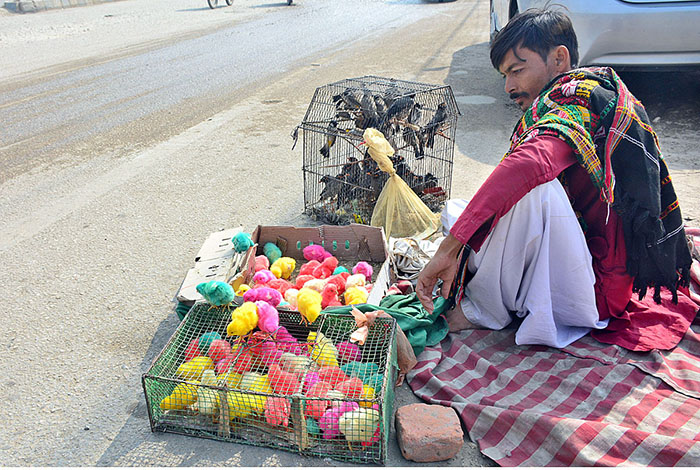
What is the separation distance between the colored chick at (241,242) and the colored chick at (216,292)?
636 mm

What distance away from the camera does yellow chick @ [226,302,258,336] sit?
230 centimetres

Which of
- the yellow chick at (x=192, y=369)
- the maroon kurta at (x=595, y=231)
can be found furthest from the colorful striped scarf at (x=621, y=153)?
the yellow chick at (x=192, y=369)

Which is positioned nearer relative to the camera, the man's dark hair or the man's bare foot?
the man's dark hair

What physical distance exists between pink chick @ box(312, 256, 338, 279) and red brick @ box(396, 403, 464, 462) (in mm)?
1144

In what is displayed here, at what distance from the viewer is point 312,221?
397 centimetres

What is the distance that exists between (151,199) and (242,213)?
0.86 metres

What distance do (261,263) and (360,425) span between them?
1411 millimetres

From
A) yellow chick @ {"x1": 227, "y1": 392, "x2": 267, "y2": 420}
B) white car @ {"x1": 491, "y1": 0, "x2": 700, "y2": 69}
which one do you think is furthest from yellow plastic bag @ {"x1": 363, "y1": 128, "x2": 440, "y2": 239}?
white car @ {"x1": 491, "y1": 0, "x2": 700, "y2": 69}

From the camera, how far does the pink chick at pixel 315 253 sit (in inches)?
131

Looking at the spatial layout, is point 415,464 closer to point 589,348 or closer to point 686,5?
point 589,348

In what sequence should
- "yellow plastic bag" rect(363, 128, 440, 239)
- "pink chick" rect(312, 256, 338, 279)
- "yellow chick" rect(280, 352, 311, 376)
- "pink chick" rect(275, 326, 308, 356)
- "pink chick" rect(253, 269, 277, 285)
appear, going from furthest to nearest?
1. "yellow plastic bag" rect(363, 128, 440, 239)
2. "pink chick" rect(312, 256, 338, 279)
3. "pink chick" rect(253, 269, 277, 285)
4. "pink chick" rect(275, 326, 308, 356)
5. "yellow chick" rect(280, 352, 311, 376)

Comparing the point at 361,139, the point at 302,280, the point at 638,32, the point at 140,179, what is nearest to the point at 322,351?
the point at 302,280

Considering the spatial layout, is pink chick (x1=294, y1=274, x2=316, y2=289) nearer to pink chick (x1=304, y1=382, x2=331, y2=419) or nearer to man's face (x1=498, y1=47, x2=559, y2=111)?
pink chick (x1=304, y1=382, x2=331, y2=419)

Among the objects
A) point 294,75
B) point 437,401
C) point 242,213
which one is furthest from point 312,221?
point 294,75
